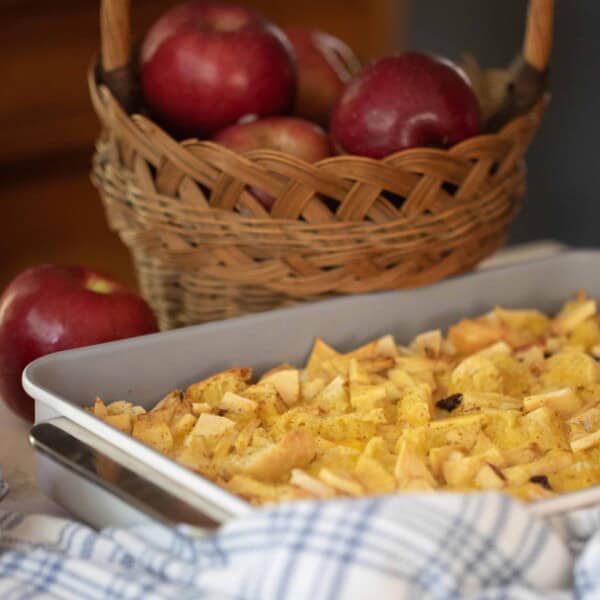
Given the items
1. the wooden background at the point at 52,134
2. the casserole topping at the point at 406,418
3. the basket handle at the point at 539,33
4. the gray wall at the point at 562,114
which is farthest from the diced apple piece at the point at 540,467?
the wooden background at the point at 52,134

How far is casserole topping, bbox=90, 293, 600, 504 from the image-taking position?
793 millimetres

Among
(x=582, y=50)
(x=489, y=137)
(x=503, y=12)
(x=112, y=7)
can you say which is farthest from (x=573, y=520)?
(x=503, y=12)

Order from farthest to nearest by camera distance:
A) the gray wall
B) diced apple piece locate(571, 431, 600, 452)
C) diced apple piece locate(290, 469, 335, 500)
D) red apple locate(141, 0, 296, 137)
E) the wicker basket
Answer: the gray wall, red apple locate(141, 0, 296, 137), the wicker basket, diced apple piece locate(571, 431, 600, 452), diced apple piece locate(290, 469, 335, 500)

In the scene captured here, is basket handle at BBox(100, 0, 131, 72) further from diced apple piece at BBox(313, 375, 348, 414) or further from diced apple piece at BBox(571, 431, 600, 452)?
diced apple piece at BBox(571, 431, 600, 452)

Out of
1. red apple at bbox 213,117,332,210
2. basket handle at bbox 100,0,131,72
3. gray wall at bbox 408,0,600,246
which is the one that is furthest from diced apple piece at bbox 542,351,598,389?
gray wall at bbox 408,0,600,246

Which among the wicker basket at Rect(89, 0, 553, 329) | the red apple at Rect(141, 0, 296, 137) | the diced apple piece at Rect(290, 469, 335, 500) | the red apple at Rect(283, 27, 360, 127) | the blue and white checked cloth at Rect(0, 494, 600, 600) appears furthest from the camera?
A: the red apple at Rect(283, 27, 360, 127)

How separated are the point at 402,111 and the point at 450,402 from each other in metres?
0.34

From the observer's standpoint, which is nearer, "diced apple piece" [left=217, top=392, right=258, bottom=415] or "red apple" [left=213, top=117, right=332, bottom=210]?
"diced apple piece" [left=217, top=392, right=258, bottom=415]

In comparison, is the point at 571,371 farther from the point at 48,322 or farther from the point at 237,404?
the point at 48,322

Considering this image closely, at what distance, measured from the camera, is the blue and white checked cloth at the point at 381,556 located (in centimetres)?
62

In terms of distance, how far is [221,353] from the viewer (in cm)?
105

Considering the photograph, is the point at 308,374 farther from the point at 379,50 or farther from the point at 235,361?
the point at 379,50

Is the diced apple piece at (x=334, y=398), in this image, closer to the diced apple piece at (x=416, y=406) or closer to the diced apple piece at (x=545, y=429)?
the diced apple piece at (x=416, y=406)

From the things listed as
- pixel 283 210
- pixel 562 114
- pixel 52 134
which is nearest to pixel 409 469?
pixel 283 210
